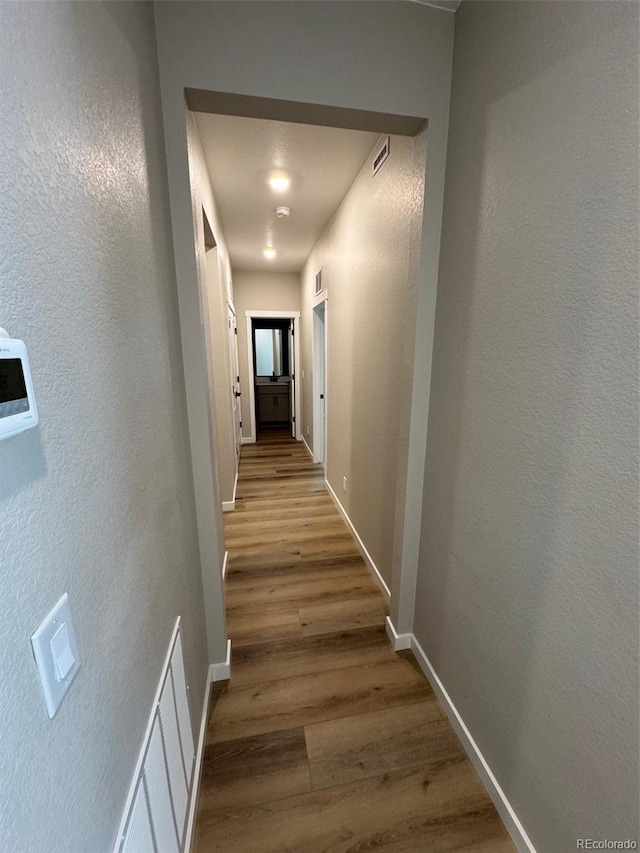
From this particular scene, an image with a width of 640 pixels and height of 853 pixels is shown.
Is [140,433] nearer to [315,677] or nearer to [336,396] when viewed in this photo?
[315,677]

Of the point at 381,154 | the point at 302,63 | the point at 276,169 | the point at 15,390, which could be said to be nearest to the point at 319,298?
the point at 276,169

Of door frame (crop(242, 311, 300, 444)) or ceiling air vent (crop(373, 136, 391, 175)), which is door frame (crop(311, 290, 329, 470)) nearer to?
door frame (crop(242, 311, 300, 444))

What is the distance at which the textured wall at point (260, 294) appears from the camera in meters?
5.23

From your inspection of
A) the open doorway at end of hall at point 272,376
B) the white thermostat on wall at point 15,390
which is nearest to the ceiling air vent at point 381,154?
the white thermostat on wall at point 15,390

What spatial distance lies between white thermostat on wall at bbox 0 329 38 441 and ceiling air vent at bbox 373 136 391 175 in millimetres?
Result: 2142

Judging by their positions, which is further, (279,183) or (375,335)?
(279,183)

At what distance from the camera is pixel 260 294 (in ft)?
17.5

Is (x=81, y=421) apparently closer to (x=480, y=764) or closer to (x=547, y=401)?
(x=547, y=401)

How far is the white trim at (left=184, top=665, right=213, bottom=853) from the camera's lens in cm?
108

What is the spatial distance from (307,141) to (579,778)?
2.87 metres

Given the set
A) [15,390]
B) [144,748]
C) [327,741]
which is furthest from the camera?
[327,741]

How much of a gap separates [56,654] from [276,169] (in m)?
2.71

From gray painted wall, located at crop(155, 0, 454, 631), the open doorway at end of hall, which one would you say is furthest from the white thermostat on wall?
the open doorway at end of hall

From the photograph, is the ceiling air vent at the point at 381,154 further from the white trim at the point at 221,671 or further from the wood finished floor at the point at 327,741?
the white trim at the point at 221,671
